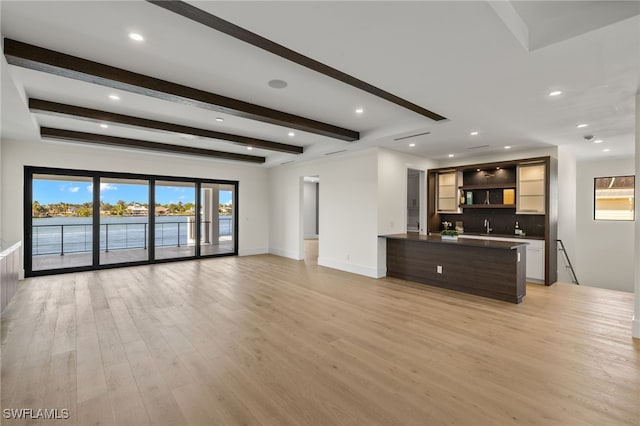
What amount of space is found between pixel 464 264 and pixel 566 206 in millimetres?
3420

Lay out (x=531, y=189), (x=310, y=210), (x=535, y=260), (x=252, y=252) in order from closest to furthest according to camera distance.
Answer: (x=535, y=260)
(x=531, y=189)
(x=252, y=252)
(x=310, y=210)

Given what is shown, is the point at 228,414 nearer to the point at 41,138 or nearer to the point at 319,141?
the point at 319,141

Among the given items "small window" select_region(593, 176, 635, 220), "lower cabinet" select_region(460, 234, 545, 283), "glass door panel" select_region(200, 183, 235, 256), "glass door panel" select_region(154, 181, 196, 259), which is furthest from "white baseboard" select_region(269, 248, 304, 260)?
"small window" select_region(593, 176, 635, 220)

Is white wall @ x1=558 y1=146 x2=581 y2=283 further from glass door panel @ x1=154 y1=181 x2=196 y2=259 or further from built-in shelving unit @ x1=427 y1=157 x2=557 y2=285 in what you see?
glass door panel @ x1=154 y1=181 x2=196 y2=259

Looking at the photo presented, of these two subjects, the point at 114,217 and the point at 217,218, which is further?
the point at 217,218

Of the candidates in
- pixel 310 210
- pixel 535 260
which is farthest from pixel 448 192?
pixel 310 210

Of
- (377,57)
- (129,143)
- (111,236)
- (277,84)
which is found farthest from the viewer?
(111,236)

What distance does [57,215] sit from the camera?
6.53m

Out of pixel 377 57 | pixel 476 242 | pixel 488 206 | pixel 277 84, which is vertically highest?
pixel 277 84

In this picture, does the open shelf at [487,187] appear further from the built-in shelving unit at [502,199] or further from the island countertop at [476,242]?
the island countertop at [476,242]

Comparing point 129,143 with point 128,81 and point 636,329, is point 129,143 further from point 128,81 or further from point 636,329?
point 636,329

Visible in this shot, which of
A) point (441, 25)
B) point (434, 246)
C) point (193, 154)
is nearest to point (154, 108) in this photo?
point (193, 154)

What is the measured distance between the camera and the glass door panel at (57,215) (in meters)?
6.32

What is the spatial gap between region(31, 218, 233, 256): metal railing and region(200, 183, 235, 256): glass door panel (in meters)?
0.04
